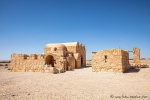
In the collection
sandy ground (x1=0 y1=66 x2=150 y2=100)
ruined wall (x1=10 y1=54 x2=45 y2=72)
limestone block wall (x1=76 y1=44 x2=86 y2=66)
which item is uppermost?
limestone block wall (x1=76 y1=44 x2=86 y2=66)

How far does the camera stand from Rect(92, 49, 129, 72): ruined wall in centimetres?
1324

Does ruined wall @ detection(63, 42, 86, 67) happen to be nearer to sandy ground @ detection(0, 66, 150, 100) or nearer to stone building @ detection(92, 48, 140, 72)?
stone building @ detection(92, 48, 140, 72)

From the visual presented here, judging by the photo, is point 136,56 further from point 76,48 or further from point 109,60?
point 76,48

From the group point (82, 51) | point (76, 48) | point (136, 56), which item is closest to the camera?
point (136, 56)

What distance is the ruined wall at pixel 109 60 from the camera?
13241mm

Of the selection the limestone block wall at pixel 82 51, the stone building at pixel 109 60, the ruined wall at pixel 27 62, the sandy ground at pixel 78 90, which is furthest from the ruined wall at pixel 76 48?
the sandy ground at pixel 78 90

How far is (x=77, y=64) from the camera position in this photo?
22938mm

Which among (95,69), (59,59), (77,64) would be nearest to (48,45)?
(77,64)

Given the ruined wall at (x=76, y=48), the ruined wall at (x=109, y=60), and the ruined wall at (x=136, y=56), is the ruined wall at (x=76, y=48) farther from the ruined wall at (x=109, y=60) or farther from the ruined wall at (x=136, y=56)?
the ruined wall at (x=109, y=60)

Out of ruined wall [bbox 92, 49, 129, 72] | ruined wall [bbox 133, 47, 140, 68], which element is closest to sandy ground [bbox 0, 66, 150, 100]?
ruined wall [bbox 92, 49, 129, 72]

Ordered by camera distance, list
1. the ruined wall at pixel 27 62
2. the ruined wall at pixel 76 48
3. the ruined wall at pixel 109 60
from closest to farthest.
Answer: the ruined wall at pixel 109 60 < the ruined wall at pixel 27 62 < the ruined wall at pixel 76 48

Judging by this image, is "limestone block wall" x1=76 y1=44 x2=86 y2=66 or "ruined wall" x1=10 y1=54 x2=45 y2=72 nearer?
"ruined wall" x1=10 y1=54 x2=45 y2=72

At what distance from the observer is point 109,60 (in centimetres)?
1365

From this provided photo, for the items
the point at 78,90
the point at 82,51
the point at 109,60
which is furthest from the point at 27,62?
the point at 82,51
